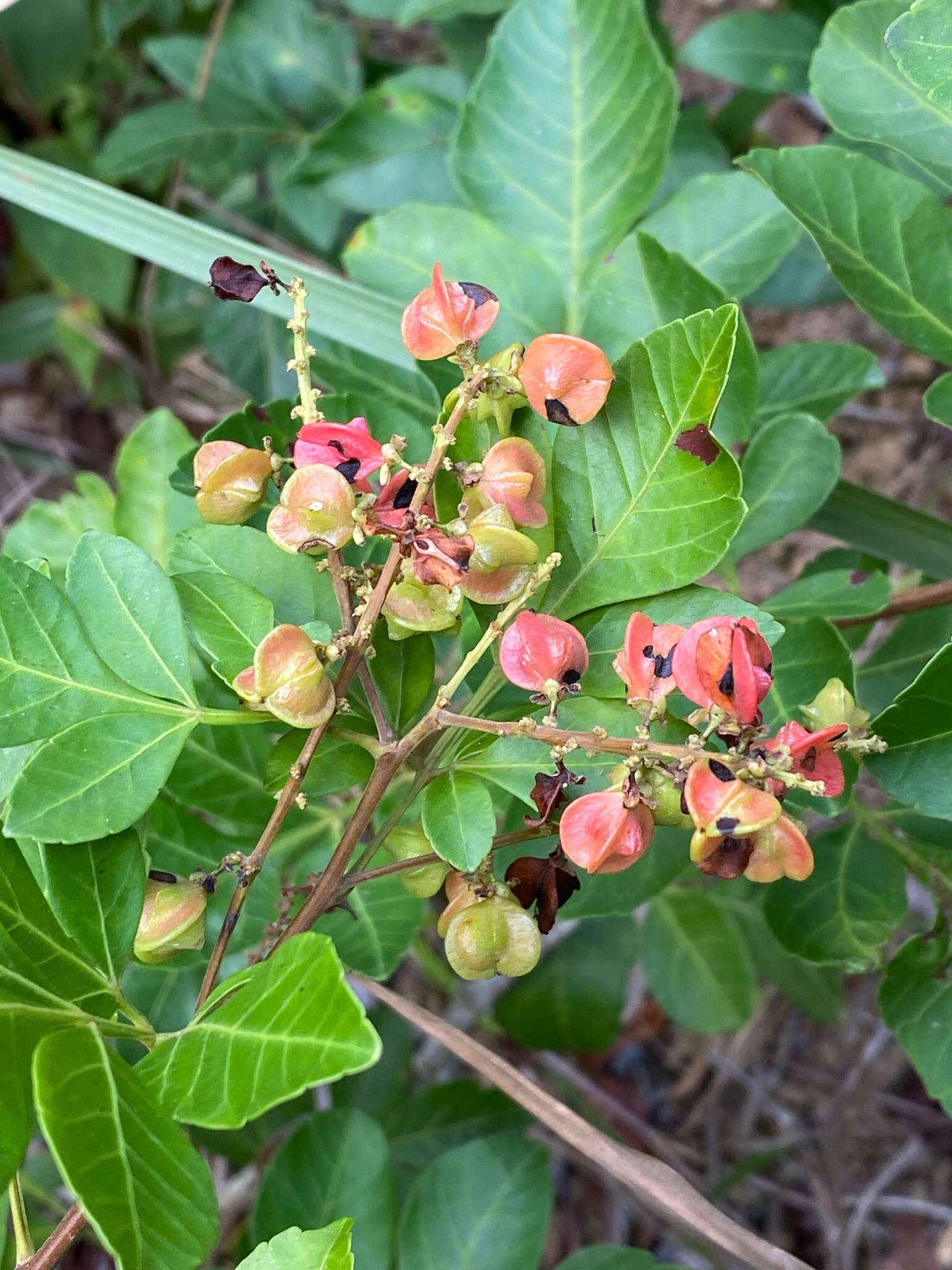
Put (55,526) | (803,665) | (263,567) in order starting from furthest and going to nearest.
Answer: (55,526), (803,665), (263,567)

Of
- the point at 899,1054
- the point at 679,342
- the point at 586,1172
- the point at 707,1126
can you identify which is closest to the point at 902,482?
the point at 899,1054

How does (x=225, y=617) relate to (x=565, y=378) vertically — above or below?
below

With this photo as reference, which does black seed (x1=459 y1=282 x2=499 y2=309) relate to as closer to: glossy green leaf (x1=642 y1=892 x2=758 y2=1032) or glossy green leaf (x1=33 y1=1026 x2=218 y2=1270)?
glossy green leaf (x1=33 y1=1026 x2=218 y2=1270)

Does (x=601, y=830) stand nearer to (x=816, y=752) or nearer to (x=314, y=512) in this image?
(x=816, y=752)

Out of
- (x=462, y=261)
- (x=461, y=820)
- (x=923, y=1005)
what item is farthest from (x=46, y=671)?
(x=923, y=1005)

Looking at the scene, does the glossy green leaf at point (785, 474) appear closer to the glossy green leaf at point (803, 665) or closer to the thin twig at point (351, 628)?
the glossy green leaf at point (803, 665)

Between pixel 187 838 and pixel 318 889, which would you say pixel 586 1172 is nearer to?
pixel 187 838
